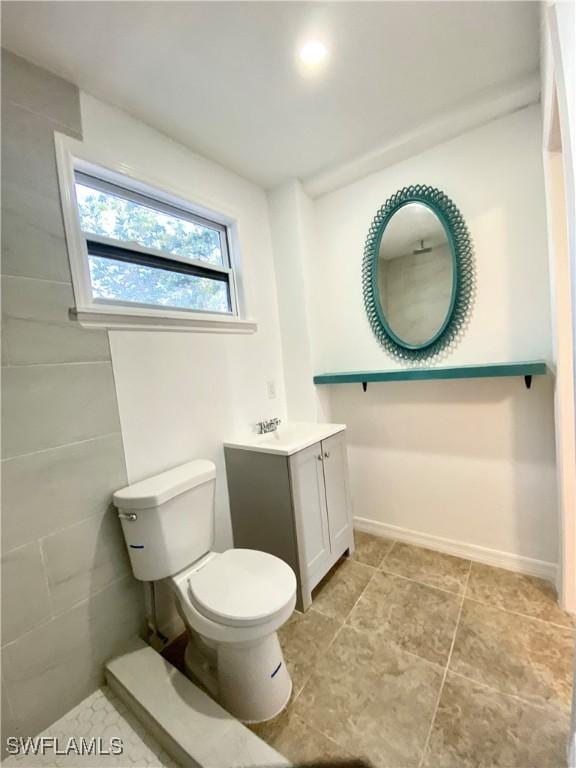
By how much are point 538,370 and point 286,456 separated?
1.24 metres

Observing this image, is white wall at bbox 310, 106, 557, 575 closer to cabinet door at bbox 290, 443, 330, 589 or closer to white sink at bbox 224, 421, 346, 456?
white sink at bbox 224, 421, 346, 456

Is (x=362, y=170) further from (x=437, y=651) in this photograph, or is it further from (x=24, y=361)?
(x=437, y=651)

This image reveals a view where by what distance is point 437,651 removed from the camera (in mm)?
1313

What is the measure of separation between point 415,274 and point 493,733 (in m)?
1.97

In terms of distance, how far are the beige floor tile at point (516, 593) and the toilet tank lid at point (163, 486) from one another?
4.80 feet

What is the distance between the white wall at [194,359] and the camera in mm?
1395

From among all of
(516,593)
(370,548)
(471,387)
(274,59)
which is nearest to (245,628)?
(370,548)

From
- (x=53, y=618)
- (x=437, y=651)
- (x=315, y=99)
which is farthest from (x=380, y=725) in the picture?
(x=315, y=99)

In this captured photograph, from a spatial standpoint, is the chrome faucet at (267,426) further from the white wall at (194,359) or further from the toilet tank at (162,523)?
the toilet tank at (162,523)

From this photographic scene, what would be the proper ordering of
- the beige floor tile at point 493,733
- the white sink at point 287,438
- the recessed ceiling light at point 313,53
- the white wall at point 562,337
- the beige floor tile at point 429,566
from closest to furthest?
the beige floor tile at point 493,733, the recessed ceiling light at point 313,53, the white wall at point 562,337, the white sink at point 287,438, the beige floor tile at point 429,566

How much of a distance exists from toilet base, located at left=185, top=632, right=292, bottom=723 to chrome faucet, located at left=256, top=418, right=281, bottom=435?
104 cm

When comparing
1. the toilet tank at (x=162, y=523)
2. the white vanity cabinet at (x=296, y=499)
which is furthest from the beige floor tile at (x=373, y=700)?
the toilet tank at (x=162, y=523)

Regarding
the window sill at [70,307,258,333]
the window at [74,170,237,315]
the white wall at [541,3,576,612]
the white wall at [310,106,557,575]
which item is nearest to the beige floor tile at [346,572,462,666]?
the white wall at [310,106,557,575]

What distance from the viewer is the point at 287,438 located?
6.31 ft
